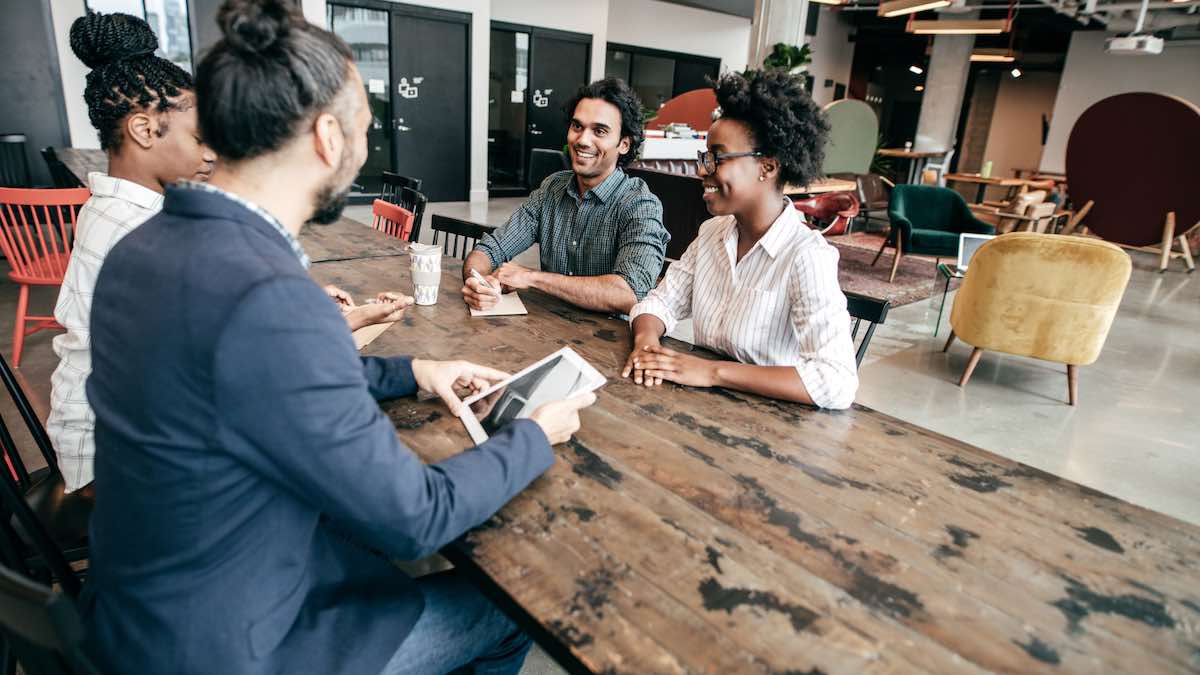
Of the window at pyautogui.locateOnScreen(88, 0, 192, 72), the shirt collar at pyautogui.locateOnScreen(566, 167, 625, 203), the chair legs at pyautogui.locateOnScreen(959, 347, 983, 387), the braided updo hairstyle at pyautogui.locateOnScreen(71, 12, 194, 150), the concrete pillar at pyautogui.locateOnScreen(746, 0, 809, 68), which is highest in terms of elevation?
the concrete pillar at pyautogui.locateOnScreen(746, 0, 809, 68)

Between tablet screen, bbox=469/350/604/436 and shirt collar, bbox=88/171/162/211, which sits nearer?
tablet screen, bbox=469/350/604/436

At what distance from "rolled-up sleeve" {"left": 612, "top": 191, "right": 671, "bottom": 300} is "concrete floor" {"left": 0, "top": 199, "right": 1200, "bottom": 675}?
1151mm

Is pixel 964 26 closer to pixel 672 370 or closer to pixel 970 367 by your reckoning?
pixel 970 367

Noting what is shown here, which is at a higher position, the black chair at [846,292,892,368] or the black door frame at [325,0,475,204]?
the black door frame at [325,0,475,204]

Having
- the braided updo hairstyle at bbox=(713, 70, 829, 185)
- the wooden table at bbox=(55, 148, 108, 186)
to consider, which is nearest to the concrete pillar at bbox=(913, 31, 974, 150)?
the braided updo hairstyle at bbox=(713, 70, 829, 185)

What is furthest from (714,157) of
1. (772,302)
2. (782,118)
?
(772,302)

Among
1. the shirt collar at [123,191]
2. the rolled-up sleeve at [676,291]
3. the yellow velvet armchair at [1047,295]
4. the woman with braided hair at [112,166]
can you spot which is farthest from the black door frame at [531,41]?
the shirt collar at [123,191]

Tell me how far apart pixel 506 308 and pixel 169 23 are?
6737 millimetres

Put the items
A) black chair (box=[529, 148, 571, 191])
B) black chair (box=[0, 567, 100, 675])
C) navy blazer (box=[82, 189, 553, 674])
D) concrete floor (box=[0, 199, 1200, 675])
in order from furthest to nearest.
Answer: black chair (box=[529, 148, 571, 191])
concrete floor (box=[0, 199, 1200, 675])
navy blazer (box=[82, 189, 553, 674])
black chair (box=[0, 567, 100, 675])

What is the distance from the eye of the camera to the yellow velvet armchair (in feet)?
11.1

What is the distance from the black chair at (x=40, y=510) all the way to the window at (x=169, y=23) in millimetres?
5998

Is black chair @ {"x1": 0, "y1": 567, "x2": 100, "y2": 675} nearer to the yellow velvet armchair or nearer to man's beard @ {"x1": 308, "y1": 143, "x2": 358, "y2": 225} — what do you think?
man's beard @ {"x1": 308, "y1": 143, "x2": 358, "y2": 225}

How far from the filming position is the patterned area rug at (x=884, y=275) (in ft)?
19.0

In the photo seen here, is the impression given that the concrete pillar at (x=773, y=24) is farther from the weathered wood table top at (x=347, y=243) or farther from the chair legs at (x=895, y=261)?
the weathered wood table top at (x=347, y=243)
